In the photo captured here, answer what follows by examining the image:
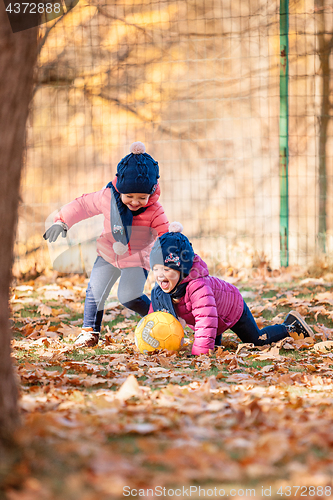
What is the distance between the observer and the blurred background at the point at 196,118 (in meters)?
7.86

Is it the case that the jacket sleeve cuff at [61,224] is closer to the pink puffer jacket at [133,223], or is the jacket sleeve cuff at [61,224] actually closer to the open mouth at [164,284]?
the pink puffer jacket at [133,223]

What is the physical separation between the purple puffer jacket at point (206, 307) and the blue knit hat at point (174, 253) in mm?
108

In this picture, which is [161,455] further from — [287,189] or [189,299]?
[287,189]

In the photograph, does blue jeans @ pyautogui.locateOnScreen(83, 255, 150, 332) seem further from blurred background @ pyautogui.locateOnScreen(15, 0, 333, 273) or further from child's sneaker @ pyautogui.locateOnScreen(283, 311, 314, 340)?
blurred background @ pyautogui.locateOnScreen(15, 0, 333, 273)

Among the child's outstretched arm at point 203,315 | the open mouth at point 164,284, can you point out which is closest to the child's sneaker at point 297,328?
the child's outstretched arm at point 203,315

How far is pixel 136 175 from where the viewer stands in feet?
13.8

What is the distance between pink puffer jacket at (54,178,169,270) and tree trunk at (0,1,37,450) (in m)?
2.50

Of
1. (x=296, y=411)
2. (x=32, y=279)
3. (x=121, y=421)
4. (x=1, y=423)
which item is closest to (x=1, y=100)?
(x=1, y=423)

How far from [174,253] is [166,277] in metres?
0.20

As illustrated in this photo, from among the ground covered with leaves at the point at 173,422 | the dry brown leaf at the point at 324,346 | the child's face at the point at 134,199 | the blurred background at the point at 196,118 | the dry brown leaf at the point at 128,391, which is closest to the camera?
the ground covered with leaves at the point at 173,422

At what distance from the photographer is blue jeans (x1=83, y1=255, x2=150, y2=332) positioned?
4543mm

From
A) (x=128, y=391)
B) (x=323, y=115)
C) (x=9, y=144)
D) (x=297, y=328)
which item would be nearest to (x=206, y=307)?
(x=297, y=328)

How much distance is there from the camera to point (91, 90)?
26.8ft

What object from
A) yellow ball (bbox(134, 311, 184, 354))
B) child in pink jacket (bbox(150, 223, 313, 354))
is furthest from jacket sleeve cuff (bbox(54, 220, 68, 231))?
yellow ball (bbox(134, 311, 184, 354))
